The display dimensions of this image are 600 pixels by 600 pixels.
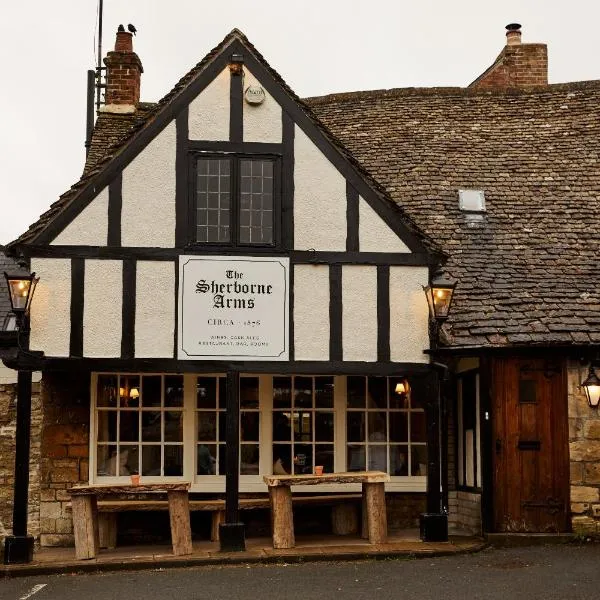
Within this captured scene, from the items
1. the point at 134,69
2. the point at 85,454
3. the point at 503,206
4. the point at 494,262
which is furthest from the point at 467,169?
the point at 85,454

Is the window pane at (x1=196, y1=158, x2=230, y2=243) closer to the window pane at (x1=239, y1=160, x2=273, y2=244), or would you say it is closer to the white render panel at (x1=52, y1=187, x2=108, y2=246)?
the window pane at (x1=239, y1=160, x2=273, y2=244)

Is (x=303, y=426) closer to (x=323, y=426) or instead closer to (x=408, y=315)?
(x=323, y=426)

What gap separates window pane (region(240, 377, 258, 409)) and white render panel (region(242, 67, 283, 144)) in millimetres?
3290

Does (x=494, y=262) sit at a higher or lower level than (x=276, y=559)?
higher

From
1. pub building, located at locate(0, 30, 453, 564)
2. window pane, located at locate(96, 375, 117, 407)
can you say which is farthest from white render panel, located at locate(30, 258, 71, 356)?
window pane, located at locate(96, 375, 117, 407)

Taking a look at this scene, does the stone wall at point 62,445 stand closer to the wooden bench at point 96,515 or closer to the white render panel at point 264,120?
the wooden bench at point 96,515

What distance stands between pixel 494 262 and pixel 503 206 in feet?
4.88

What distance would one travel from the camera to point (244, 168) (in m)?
11.7

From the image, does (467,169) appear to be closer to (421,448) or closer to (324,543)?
(421,448)

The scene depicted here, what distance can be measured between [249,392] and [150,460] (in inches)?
61.4

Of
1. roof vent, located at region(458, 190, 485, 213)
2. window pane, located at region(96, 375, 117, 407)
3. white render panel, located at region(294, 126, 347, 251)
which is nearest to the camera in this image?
white render panel, located at region(294, 126, 347, 251)

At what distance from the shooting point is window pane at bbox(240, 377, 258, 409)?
518 inches

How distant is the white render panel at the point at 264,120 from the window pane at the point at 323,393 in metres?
3.35

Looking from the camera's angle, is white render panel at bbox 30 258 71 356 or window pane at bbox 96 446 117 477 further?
window pane at bbox 96 446 117 477
